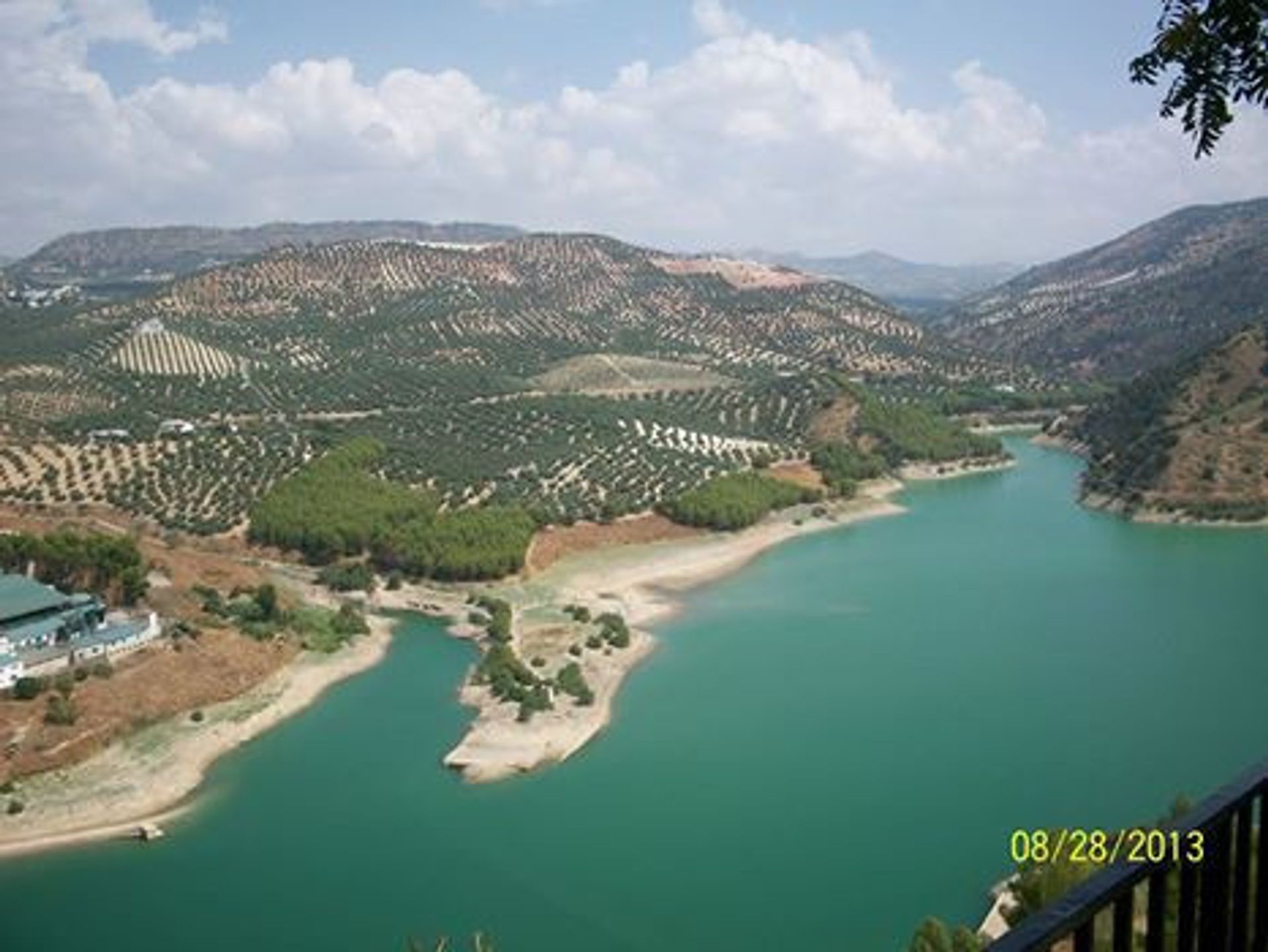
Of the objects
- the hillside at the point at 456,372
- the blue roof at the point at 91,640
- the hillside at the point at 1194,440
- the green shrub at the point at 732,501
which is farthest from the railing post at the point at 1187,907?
the hillside at the point at 1194,440

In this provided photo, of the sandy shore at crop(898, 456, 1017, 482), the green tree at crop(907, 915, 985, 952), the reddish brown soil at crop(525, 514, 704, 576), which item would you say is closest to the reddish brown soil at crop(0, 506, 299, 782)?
the reddish brown soil at crop(525, 514, 704, 576)

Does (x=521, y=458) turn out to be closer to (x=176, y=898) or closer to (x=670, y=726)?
(x=670, y=726)

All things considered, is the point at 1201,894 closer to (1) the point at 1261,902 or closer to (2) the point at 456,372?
(1) the point at 1261,902

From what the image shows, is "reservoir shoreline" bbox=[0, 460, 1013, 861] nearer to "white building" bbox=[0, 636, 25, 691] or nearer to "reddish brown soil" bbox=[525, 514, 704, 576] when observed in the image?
"reddish brown soil" bbox=[525, 514, 704, 576]

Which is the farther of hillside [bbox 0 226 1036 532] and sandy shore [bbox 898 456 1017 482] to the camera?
sandy shore [bbox 898 456 1017 482]

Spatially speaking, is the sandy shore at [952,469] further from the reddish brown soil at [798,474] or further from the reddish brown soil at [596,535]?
the reddish brown soil at [596,535]
